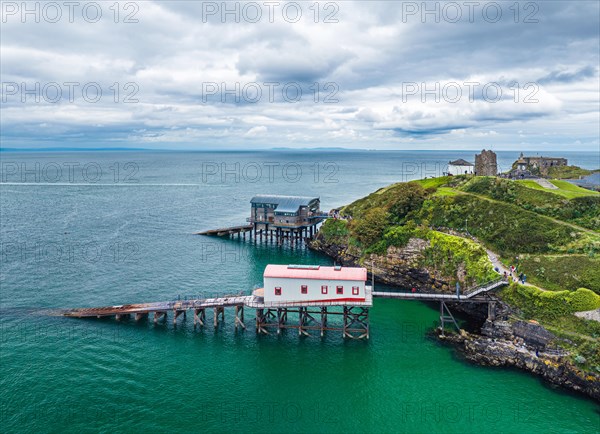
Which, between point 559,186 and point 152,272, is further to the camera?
point 559,186

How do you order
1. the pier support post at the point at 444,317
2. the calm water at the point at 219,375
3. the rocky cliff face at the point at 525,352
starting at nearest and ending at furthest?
the calm water at the point at 219,375
the rocky cliff face at the point at 525,352
the pier support post at the point at 444,317

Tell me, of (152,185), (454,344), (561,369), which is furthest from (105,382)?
(152,185)

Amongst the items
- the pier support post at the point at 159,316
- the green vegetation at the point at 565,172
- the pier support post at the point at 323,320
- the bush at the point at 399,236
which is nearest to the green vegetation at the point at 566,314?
the bush at the point at 399,236

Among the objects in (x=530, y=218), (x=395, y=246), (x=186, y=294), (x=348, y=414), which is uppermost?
(x=530, y=218)

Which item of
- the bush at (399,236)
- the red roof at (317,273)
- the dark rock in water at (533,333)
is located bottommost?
the dark rock in water at (533,333)

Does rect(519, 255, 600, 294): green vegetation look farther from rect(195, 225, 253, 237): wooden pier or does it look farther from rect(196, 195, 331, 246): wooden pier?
rect(195, 225, 253, 237): wooden pier

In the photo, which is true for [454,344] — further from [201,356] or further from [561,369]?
[201,356]

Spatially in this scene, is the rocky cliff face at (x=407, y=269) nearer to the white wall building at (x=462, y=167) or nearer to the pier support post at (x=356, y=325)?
the pier support post at (x=356, y=325)
